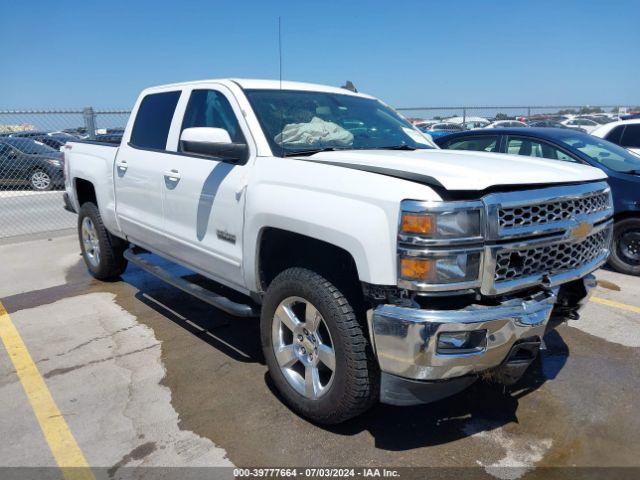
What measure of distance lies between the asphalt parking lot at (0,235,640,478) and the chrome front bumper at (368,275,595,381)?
0.62 meters

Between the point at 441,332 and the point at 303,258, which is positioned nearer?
the point at 441,332

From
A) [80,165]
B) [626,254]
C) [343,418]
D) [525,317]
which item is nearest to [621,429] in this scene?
[525,317]

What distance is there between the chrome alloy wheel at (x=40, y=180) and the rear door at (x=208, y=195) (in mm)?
12280

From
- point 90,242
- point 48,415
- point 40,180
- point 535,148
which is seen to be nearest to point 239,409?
point 48,415

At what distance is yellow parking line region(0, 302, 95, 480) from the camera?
9.06 ft

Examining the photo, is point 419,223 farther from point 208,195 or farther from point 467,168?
point 208,195

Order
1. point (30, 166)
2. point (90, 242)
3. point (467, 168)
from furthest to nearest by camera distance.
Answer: point (30, 166)
point (90, 242)
point (467, 168)

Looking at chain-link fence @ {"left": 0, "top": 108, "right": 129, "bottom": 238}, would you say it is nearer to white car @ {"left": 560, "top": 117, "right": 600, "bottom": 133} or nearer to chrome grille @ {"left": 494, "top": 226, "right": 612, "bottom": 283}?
chrome grille @ {"left": 494, "top": 226, "right": 612, "bottom": 283}

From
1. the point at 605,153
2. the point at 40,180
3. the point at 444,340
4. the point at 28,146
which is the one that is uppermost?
the point at 605,153

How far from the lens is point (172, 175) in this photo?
4.06 meters

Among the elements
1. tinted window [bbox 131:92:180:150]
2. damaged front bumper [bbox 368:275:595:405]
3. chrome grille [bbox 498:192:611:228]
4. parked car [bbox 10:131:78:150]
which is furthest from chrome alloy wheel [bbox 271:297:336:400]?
parked car [bbox 10:131:78:150]

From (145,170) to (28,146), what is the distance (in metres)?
11.6

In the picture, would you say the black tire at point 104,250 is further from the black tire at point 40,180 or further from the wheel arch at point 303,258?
the black tire at point 40,180

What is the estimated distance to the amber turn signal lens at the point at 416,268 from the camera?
238 centimetres
